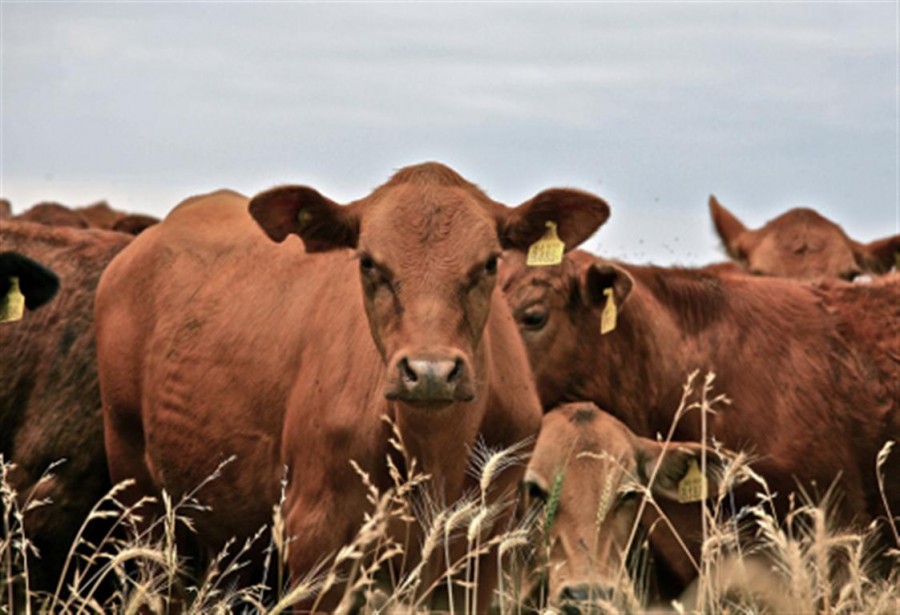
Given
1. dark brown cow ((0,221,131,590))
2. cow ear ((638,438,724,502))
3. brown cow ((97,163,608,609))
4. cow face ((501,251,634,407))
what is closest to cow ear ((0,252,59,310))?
brown cow ((97,163,608,609))

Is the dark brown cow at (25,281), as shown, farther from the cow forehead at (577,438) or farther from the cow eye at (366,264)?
the cow forehead at (577,438)

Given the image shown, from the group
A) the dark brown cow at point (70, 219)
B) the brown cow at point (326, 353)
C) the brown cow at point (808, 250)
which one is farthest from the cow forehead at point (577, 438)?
the brown cow at point (808, 250)

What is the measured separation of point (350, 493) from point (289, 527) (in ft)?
1.04

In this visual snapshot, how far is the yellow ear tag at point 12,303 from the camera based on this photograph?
303 inches

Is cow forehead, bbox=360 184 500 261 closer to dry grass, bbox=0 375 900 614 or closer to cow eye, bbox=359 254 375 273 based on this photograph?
cow eye, bbox=359 254 375 273

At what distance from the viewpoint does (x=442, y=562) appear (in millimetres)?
6930

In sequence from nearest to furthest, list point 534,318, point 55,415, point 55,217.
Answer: point 55,415 < point 534,318 < point 55,217

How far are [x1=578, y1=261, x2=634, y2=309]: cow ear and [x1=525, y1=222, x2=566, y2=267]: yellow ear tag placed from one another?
2108 mm

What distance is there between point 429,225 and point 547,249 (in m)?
0.66

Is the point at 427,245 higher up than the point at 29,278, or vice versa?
the point at 427,245

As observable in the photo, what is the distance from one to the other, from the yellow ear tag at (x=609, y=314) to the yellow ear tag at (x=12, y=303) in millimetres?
2995

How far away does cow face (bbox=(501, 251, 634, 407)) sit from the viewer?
9.48 metres

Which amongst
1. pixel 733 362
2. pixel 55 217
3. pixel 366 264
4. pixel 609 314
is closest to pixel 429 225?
pixel 366 264

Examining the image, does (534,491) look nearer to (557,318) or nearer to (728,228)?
(557,318)
